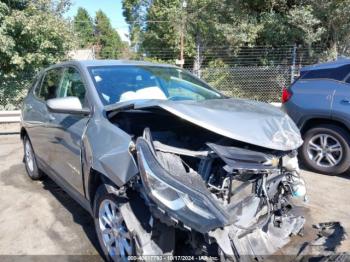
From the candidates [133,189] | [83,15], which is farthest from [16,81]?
[83,15]

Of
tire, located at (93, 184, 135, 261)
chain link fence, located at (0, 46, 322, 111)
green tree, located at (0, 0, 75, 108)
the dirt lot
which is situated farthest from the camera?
chain link fence, located at (0, 46, 322, 111)

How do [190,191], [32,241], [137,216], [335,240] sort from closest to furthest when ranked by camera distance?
[190,191] < [137,216] < [335,240] < [32,241]

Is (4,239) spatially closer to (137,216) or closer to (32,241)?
(32,241)

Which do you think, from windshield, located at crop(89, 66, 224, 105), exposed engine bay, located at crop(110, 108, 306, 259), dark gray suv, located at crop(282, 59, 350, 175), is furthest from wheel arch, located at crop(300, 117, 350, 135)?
exposed engine bay, located at crop(110, 108, 306, 259)

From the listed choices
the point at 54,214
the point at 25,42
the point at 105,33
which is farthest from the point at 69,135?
the point at 105,33

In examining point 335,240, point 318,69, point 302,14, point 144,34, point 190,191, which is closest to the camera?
point 190,191

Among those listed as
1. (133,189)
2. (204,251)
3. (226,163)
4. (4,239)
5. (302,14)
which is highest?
(302,14)

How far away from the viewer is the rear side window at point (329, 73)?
573 centimetres

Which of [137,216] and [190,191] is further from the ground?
[190,191]

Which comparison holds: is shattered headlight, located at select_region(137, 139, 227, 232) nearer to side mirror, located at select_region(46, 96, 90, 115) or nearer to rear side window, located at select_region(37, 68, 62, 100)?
side mirror, located at select_region(46, 96, 90, 115)

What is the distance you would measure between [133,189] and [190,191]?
1.95 ft

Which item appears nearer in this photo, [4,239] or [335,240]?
[335,240]

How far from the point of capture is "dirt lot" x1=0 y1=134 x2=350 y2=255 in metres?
3.75

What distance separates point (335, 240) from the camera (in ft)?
11.7
